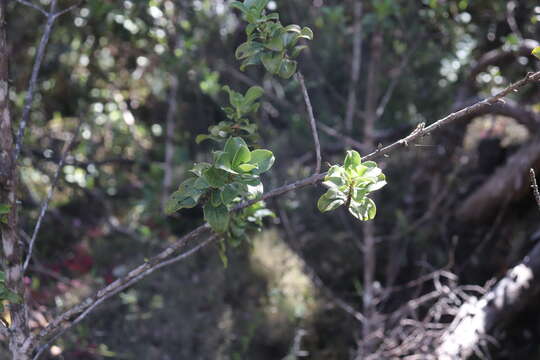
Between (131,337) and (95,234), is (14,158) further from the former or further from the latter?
(95,234)

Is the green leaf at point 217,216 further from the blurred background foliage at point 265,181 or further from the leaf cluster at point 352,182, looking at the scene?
the blurred background foliage at point 265,181

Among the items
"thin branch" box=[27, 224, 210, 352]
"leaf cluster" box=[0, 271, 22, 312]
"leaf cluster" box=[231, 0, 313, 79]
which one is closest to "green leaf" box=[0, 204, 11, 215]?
"leaf cluster" box=[0, 271, 22, 312]

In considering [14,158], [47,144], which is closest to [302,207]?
[47,144]

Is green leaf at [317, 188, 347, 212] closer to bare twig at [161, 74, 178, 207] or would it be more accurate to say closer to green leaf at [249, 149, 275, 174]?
green leaf at [249, 149, 275, 174]

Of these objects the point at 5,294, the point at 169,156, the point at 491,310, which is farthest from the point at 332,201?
the point at 169,156

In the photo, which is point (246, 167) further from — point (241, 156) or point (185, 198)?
point (185, 198)

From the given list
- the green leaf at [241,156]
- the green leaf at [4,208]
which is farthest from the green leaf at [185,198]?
the green leaf at [4,208]

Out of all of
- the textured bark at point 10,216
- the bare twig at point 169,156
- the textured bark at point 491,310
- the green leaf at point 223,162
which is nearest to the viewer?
the green leaf at point 223,162
